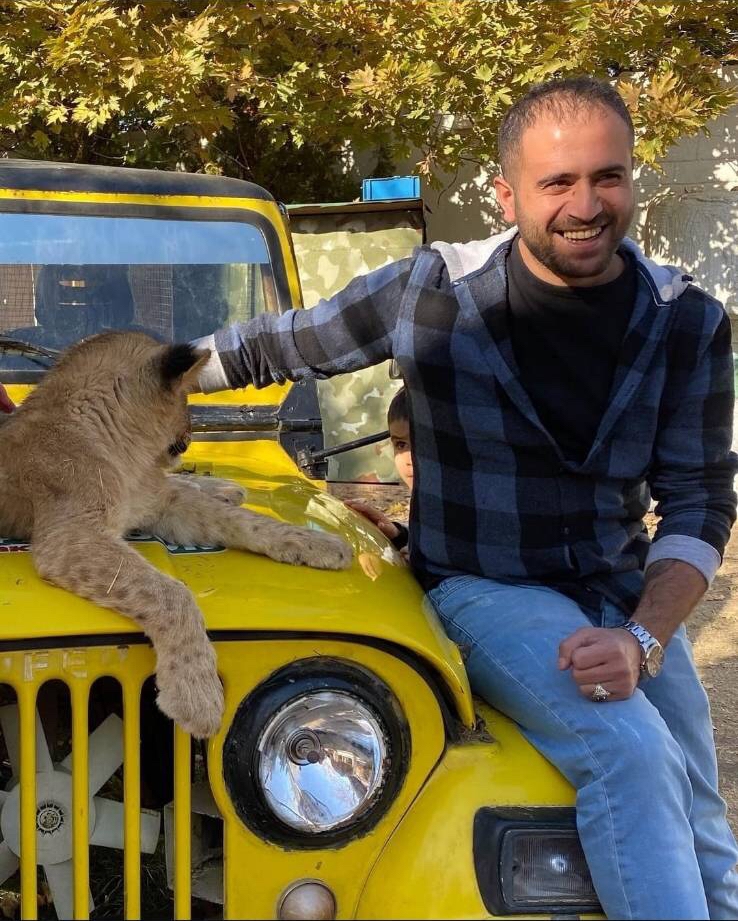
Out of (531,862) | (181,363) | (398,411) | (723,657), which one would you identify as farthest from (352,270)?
(531,862)

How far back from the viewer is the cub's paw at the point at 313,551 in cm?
196

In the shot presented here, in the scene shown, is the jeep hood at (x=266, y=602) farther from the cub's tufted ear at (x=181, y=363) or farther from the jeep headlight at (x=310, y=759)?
the cub's tufted ear at (x=181, y=363)

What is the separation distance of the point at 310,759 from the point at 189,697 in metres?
0.22

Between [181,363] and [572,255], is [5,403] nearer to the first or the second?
[181,363]

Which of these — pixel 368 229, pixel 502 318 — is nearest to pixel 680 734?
pixel 502 318

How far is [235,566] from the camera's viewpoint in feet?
6.21

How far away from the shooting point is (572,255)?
2098 mm

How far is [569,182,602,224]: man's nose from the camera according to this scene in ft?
6.73

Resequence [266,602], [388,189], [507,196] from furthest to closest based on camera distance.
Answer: [388,189] < [507,196] < [266,602]

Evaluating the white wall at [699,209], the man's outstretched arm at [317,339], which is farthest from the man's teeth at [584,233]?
the white wall at [699,209]

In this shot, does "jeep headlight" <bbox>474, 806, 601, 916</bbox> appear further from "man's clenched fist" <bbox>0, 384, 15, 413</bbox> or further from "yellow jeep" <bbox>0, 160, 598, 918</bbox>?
"man's clenched fist" <bbox>0, 384, 15, 413</bbox>

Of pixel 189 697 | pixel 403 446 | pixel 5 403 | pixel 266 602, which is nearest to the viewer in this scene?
pixel 189 697

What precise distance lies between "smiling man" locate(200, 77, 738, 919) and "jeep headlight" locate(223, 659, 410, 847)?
0.40m

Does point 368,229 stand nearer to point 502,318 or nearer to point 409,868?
point 502,318
